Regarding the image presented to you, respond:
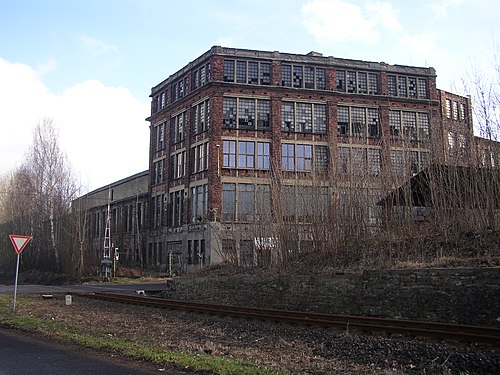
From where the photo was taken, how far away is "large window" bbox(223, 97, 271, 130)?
46406mm

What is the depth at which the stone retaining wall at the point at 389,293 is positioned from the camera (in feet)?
41.7

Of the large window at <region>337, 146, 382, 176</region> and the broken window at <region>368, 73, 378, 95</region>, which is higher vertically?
the broken window at <region>368, 73, 378, 95</region>

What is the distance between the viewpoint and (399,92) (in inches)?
1971

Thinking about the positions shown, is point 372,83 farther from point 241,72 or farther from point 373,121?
point 241,72

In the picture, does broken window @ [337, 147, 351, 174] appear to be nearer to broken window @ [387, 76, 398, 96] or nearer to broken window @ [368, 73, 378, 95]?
broken window @ [368, 73, 378, 95]

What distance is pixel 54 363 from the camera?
8.87 meters

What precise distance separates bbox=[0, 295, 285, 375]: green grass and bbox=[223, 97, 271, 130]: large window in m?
33.6

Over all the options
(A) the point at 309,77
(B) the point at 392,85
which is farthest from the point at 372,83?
(A) the point at 309,77

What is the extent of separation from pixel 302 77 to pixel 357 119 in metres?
6.51

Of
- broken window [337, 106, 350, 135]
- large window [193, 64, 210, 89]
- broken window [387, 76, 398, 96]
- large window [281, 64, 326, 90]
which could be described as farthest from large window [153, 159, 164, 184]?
broken window [387, 76, 398, 96]

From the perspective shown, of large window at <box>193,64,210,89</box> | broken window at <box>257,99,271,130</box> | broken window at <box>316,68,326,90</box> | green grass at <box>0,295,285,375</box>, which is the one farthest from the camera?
broken window at <box>316,68,326,90</box>

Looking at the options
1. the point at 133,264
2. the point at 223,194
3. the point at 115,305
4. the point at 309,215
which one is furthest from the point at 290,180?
the point at 133,264

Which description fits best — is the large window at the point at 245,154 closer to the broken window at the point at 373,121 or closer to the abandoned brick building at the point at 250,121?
the abandoned brick building at the point at 250,121

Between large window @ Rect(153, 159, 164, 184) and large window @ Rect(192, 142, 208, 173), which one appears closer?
large window @ Rect(192, 142, 208, 173)
